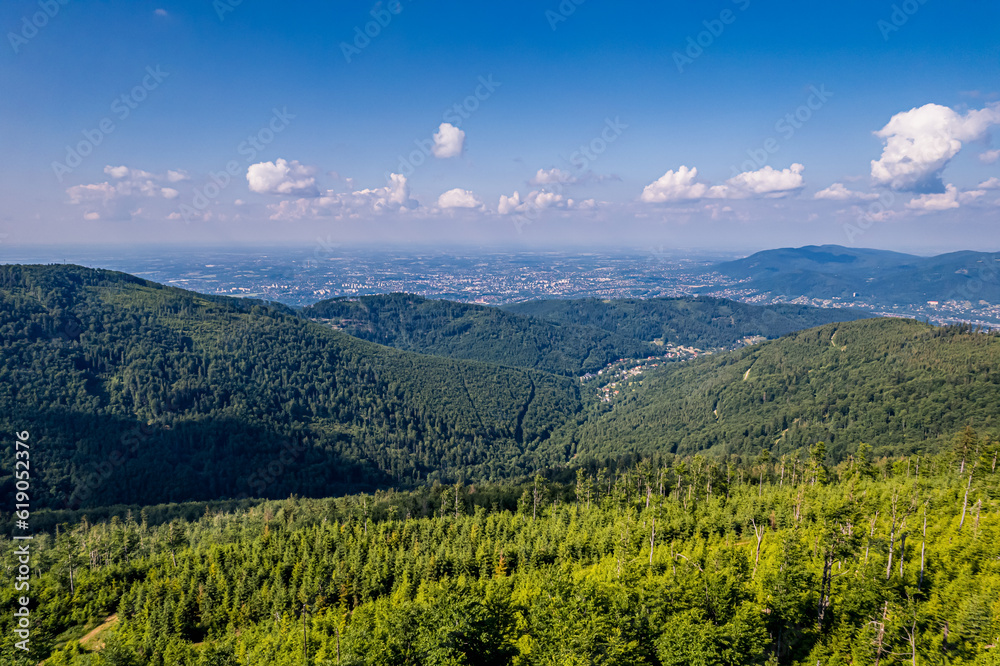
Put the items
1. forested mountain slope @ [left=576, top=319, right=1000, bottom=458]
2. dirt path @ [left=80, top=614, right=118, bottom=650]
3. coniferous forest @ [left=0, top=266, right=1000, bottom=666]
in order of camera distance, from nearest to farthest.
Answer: coniferous forest @ [left=0, top=266, right=1000, bottom=666] < dirt path @ [left=80, top=614, right=118, bottom=650] < forested mountain slope @ [left=576, top=319, right=1000, bottom=458]

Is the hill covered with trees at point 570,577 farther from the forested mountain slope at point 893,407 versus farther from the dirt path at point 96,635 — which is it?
the forested mountain slope at point 893,407

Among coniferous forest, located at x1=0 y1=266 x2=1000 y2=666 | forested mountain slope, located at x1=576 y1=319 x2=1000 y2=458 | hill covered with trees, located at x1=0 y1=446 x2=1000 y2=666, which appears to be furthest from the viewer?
forested mountain slope, located at x1=576 y1=319 x2=1000 y2=458

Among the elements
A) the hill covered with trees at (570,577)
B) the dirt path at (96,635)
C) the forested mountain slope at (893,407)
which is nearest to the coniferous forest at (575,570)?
the hill covered with trees at (570,577)

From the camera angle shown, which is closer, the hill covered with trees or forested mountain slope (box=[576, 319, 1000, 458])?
the hill covered with trees

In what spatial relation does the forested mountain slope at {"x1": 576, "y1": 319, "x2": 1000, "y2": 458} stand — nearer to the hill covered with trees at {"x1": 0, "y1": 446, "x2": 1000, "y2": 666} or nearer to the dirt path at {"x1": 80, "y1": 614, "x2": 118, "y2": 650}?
the hill covered with trees at {"x1": 0, "y1": 446, "x2": 1000, "y2": 666}

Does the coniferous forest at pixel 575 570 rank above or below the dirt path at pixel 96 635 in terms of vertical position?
above

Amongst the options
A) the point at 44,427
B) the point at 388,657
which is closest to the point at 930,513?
the point at 388,657

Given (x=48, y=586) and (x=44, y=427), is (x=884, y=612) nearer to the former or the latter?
(x=48, y=586)

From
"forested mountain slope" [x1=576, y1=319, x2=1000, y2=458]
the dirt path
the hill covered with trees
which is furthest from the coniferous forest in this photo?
Answer: "forested mountain slope" [x1=576, y1=319, x2=1000, y2=458]

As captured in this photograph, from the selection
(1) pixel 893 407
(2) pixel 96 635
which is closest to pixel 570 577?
(2) pixel 96 635

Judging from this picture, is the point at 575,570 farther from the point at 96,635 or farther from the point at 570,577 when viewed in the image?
the point at 96,635

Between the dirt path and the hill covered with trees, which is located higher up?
the hill covered with trees
